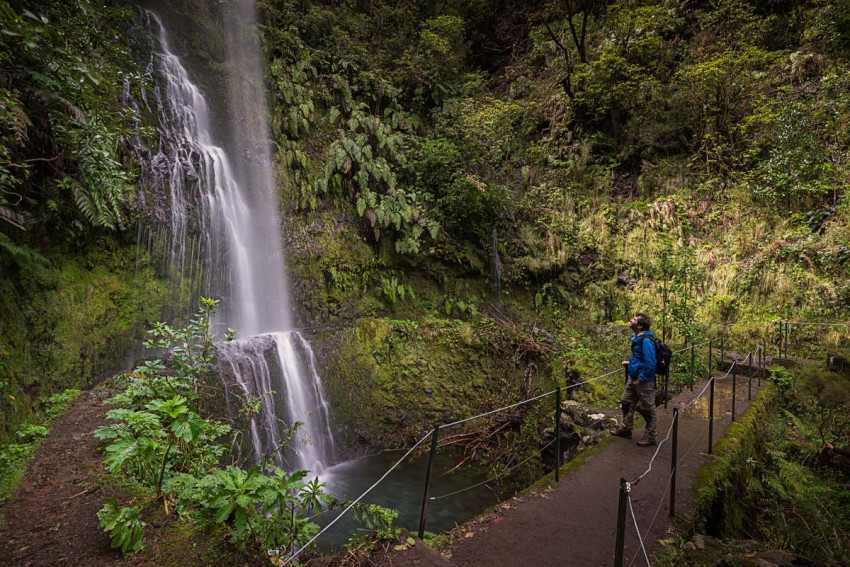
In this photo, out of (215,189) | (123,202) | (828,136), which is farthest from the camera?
(828,136)

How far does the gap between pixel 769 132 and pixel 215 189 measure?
1610 centimetres

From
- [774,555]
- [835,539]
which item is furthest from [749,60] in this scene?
[774,555]

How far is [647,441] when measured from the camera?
5.08 meters

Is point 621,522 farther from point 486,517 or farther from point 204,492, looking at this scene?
point 204,492

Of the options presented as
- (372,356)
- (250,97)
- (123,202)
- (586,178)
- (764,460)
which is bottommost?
(764,460)

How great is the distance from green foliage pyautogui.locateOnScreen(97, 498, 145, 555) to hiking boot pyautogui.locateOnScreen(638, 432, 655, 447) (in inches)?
212

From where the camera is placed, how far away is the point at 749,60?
11.9 metres

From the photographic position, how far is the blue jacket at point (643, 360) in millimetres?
4887

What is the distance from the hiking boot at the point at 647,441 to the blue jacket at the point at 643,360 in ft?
2.56

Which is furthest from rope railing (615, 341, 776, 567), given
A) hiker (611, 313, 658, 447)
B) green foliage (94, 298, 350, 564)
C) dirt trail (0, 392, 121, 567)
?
dirt trail (0, 392, 121, 567)

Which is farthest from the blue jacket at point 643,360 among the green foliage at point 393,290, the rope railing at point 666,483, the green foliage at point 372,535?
the green foliage at point 393,290

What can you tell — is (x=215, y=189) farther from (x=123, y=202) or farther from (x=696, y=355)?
(x=696, y=355)

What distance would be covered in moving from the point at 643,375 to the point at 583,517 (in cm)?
211

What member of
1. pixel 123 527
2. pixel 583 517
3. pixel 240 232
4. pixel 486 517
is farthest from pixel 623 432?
pixel 240 232
